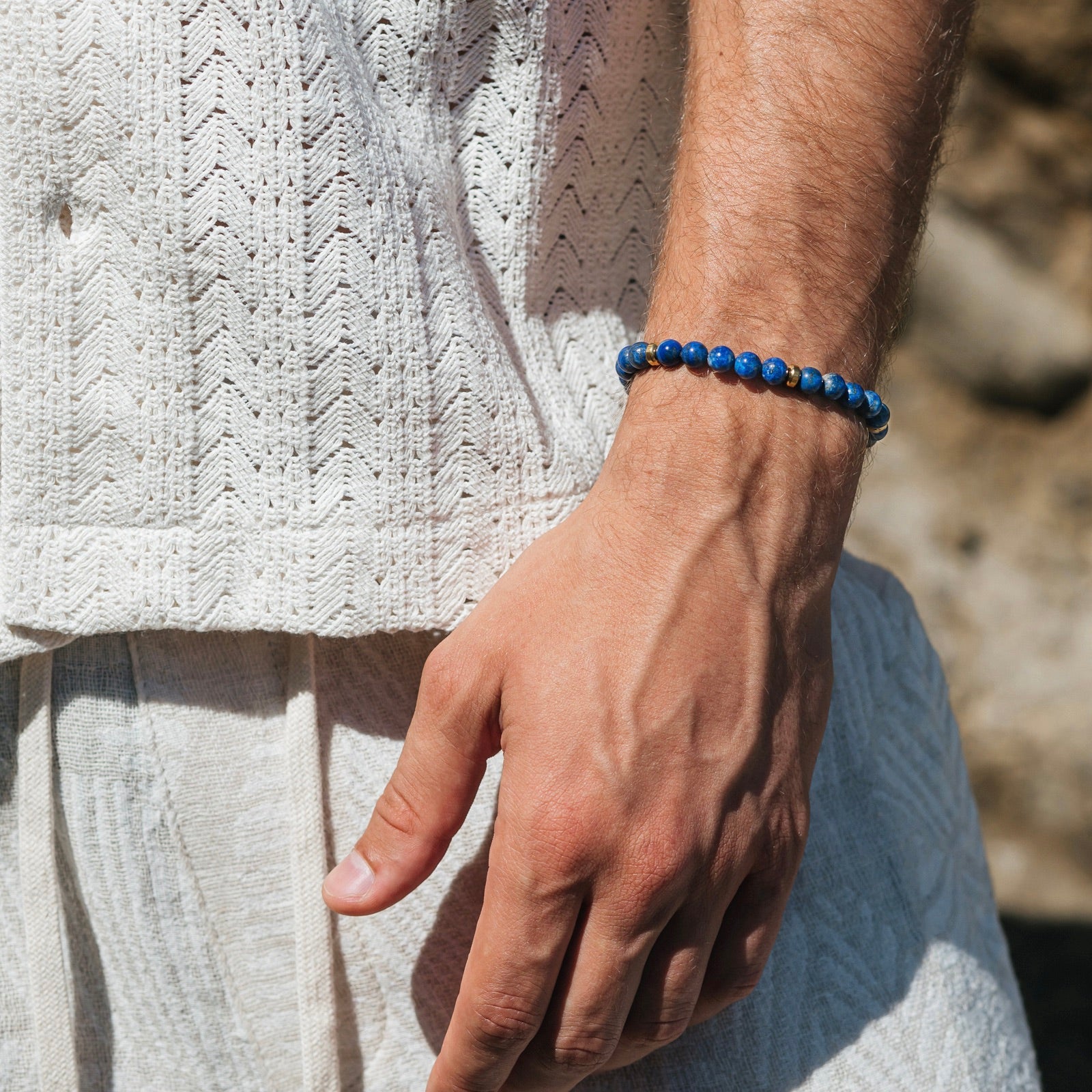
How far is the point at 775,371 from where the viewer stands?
2.44 ft

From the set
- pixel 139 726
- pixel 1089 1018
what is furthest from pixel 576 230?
pixel 1089 1018

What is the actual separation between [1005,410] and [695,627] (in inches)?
120

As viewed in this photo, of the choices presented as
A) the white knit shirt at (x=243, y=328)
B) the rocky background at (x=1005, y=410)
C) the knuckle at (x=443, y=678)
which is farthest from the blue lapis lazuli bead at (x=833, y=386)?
the rocky background at (x=1005, y=410)

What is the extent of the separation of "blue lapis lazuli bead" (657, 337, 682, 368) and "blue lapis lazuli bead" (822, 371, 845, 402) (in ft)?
0.37

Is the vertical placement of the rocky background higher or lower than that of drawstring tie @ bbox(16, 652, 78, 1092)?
higher

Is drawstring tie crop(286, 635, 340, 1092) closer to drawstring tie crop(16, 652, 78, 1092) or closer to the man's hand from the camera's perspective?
the man's hand

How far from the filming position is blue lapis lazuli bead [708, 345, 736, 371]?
0.75 m

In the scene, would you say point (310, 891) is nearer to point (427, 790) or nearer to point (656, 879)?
point (427, 790)

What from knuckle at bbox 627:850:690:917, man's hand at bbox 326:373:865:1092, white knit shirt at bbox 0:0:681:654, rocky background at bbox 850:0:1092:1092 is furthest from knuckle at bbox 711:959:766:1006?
rocky background at bbox 850:0:1092:1092

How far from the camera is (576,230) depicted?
2.97 ft

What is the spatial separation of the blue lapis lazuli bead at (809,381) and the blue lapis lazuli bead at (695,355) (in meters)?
0.07

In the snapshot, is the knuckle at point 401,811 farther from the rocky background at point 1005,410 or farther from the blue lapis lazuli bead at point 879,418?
the rocky background at point 1005,410

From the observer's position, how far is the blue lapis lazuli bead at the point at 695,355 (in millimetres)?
753

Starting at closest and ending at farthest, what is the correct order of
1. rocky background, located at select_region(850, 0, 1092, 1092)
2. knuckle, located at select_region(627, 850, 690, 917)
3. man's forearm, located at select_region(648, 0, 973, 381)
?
knuckle, located at select_region(627, 850, 690, 917), man's forearm, located at select_region(648, 0, 973, 381), rocky background, located at select_region(850, 0, 1092, 1092)
